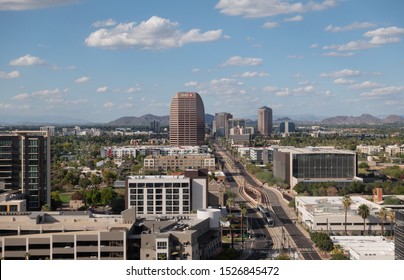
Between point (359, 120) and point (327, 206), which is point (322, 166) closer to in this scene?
point (327, 206)

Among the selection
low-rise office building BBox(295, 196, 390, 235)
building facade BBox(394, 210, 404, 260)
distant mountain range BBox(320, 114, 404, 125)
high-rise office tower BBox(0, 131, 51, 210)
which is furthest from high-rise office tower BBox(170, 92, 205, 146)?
distant mountain range BBox(320, 114, 404, 125)

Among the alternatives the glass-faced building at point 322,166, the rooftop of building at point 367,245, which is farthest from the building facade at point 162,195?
the glass-faced building at point 322,166

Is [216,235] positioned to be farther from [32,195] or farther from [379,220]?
[32,195]

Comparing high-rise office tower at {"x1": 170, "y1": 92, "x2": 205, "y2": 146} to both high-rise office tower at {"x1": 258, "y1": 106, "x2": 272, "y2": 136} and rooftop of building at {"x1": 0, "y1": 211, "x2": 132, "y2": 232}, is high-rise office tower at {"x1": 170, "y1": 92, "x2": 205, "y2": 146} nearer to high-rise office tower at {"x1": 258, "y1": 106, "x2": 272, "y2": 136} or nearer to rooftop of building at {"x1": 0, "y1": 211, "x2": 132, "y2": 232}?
high-rise office tower at {"x1": 258, "y1": 106, "x2": 272, "y2": 136}

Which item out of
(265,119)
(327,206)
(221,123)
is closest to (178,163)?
(327,206)

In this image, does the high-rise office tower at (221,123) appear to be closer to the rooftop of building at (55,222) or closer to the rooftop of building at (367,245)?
the rooftop of building at (367,245)

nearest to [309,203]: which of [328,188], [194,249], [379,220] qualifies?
[379,220]

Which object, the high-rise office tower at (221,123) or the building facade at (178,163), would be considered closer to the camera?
the building facade at (178,163)
